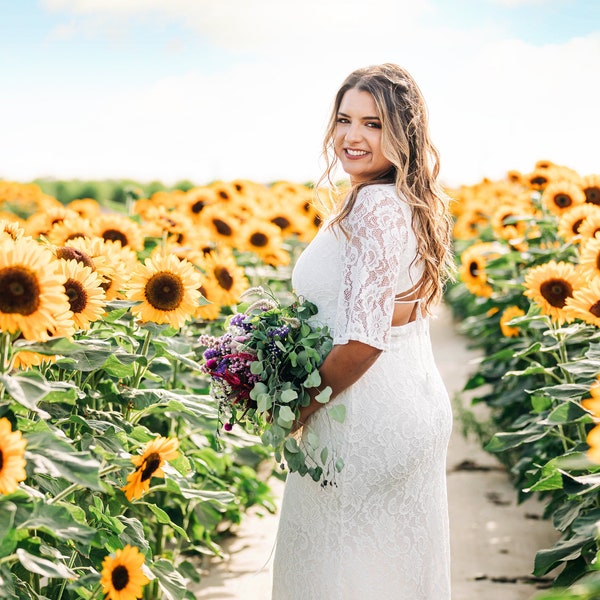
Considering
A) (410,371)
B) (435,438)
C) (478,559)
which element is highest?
(410,371)

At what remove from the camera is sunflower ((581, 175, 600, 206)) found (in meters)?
4.62

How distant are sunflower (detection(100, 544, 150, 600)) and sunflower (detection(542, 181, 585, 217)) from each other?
11.6 feet

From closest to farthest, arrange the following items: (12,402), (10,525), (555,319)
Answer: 1. (10,525)
2. (12,402)
3. (555,319)

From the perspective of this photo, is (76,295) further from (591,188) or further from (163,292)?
(591,188)

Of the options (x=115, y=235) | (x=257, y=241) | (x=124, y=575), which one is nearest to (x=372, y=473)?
(x=124, y=575)

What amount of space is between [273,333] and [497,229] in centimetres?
355

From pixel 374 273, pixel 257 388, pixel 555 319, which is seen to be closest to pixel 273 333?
pixel 257 388

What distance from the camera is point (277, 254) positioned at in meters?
5.03

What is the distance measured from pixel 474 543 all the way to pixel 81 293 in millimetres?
2925

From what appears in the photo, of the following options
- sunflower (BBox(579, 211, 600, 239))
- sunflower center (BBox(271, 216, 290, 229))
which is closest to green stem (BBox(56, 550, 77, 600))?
sunflower (BBox(579, 211, 600, 239))

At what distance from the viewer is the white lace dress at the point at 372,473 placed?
2363mm

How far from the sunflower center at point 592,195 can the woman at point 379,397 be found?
2.44m

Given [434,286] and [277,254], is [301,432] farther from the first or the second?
[277,254]

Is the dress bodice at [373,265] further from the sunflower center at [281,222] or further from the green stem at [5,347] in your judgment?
the sunflower center at [281,222]
